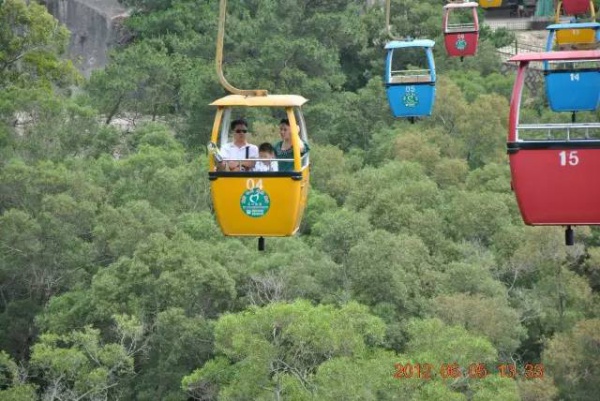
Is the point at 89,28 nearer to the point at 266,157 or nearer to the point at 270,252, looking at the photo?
the point at 270,252

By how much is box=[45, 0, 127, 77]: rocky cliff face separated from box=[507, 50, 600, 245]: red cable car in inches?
1492

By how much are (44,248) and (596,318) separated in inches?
471

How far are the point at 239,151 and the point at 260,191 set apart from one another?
560 millimetres

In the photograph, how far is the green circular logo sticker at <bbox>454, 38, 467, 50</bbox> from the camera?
2389 centimetres

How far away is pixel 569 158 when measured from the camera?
1081 centimetres

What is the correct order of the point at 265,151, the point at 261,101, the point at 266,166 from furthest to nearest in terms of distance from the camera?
the point at 265,151
the point at 266,166
the point at 261,101

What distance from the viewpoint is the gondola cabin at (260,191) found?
11.7 metres

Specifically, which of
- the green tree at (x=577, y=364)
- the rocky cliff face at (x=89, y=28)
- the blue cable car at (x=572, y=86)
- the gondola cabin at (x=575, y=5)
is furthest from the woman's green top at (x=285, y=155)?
the rocky cliff face at (x=89, y=28)

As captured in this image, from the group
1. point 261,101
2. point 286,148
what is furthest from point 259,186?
point 261,101

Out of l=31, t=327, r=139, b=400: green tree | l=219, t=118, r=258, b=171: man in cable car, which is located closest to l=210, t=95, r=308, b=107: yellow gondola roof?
l=219, t=118, r=258, b=171: man in cable car

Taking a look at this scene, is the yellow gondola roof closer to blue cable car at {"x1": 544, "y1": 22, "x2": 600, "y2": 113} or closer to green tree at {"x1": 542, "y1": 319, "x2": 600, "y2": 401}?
blue cable car at {"x1": 544, "y1": 22, "x2": 600, "y2": 113}

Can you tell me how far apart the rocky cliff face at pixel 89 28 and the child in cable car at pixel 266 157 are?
36.1 meters

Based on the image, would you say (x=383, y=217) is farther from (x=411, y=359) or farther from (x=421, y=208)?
(x=411, y=359)
